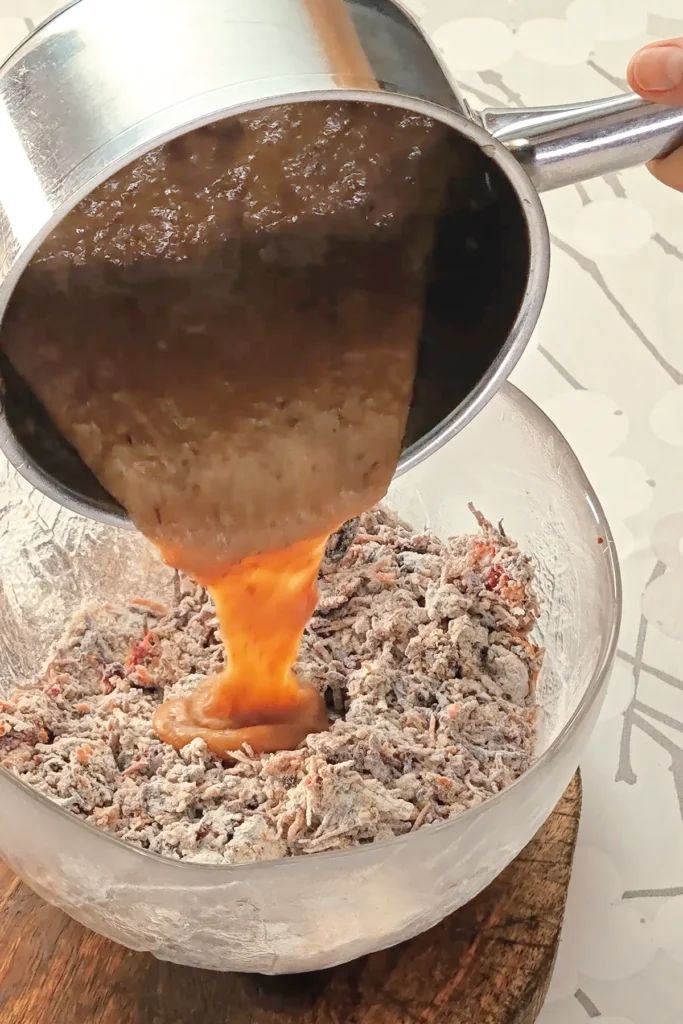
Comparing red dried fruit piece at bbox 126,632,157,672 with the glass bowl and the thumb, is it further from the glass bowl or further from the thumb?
the thumb

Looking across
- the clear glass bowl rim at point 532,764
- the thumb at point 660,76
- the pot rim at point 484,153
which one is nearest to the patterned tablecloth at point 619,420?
the clear glass bowl rim at point 532,764

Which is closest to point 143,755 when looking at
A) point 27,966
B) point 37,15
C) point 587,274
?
point 27,966

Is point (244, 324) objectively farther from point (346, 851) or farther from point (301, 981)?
point (301, 981)

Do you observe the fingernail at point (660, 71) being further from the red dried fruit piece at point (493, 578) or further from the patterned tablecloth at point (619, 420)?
the patterned tablecloth at point (619, 420)

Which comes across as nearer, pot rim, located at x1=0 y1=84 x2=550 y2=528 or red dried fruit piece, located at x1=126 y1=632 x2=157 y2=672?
pot rim, located at x1=0 y1=84 x2=550 y2=528

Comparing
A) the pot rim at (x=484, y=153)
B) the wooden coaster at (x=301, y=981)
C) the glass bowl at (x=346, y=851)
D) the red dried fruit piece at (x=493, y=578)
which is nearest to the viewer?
the pot rim at (x=484, y=153)

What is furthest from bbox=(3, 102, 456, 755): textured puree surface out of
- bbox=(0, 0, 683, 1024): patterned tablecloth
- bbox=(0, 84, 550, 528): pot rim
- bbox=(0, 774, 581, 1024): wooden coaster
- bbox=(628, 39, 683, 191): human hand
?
bbox=(0, 0, 683, 1024): patterned tablecloth

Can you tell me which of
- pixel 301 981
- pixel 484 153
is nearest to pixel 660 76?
pixel 484 153

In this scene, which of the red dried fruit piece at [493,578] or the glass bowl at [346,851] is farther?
the red dried fruit piece at [493,578]
